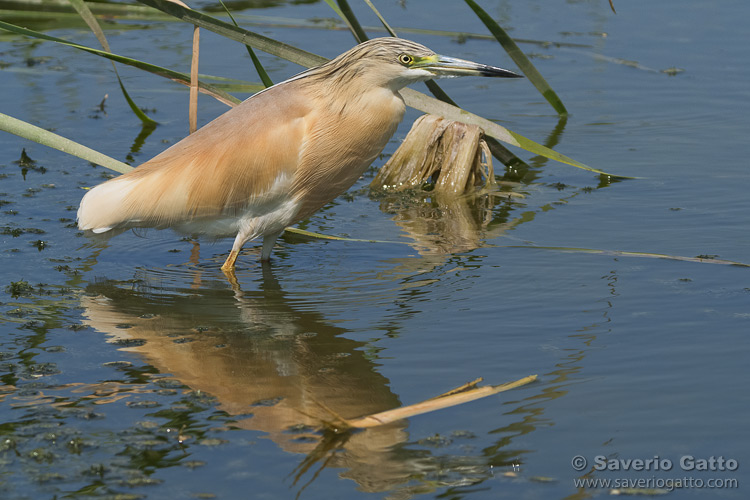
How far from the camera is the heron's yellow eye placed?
5598 millimetres

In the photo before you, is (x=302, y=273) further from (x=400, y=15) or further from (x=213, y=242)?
(x=400, y=15)

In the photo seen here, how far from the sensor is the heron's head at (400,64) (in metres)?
5.61

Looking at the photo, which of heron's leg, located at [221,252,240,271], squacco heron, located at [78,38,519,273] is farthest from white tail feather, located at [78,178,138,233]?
heron's leg, located at [221,252,240,271]

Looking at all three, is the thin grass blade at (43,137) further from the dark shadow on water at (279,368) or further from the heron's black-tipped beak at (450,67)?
the heron's black-tipped beak at (450,67)

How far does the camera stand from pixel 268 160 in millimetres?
5863

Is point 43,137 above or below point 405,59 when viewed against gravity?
below

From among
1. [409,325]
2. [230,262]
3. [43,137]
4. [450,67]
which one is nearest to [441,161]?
[450,67]

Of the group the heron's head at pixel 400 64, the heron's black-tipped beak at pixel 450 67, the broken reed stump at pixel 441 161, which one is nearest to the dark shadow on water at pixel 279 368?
the heron's head at pixel 400 64

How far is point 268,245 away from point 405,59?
5.00ft

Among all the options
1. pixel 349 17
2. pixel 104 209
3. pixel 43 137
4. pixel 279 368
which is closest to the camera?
pixel 279 368

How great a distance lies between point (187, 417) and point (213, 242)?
91.6 inches

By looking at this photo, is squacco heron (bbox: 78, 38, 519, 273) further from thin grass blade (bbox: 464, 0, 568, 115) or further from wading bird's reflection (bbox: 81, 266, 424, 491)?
thin grass blade (bbox: 464, 0, 568, 115)

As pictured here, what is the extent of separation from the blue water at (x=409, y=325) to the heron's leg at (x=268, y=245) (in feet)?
0.49

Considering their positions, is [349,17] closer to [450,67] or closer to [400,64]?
[400,64]
